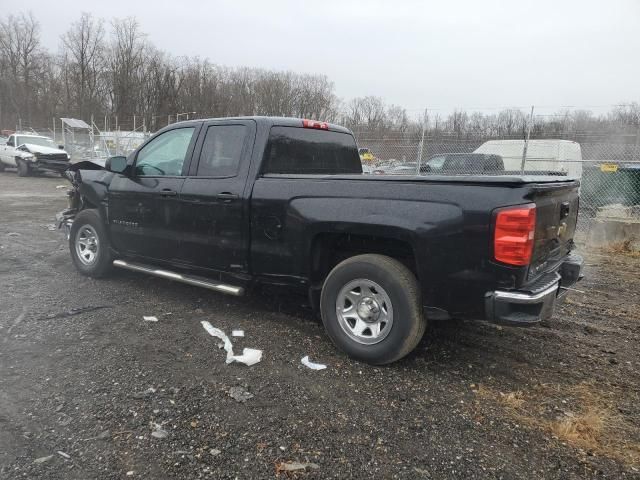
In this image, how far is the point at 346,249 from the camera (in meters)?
4.02

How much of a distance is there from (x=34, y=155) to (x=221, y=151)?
20.2 meters

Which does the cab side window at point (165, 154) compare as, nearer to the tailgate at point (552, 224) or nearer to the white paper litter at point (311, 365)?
the white paper litter at point (311, 365)

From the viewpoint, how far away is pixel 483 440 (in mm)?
2768

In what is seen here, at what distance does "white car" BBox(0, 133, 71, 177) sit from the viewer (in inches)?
830

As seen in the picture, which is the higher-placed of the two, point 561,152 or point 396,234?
point 561,152

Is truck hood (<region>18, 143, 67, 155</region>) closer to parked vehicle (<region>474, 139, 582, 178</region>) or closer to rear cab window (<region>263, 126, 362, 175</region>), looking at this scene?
parked vehicle (<region>474, 139, 582, 178</region>)

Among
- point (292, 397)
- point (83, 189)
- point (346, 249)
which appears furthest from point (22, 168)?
point (292, 397)

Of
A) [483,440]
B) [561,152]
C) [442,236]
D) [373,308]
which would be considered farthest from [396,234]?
[561,152]

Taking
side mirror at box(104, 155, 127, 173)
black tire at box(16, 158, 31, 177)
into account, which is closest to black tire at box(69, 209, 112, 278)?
side mirror at box(104, 155, 127, 173)

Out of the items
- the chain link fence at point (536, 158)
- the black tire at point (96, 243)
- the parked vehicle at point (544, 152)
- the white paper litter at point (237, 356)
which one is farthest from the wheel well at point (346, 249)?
the parked vehicle at point (544, 152)

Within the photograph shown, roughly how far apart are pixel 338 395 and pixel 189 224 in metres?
2.28

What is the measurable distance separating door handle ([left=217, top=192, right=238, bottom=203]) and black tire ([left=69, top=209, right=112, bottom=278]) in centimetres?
202

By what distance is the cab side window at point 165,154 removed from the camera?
4.86 m

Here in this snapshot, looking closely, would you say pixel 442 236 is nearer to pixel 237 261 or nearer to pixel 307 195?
pixel 307 195
